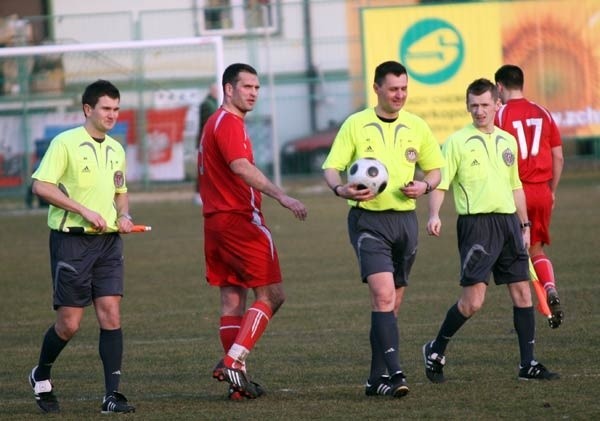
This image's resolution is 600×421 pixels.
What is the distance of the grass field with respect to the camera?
7941mm

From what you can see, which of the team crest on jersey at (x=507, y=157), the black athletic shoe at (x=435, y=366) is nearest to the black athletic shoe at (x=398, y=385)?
the black athletic shoe at (x=435, y=366)

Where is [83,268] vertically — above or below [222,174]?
below

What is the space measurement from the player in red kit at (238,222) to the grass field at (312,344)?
1.59 ft

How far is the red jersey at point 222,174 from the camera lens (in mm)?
8375

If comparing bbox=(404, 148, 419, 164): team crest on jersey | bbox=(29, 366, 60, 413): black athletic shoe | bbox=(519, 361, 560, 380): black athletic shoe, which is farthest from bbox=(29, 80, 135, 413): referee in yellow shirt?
bbox=(519, 361, 560, 380): black athletic shoe

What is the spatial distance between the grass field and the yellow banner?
8.06 m

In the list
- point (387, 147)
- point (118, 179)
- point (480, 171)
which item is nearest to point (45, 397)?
point (118, 179)

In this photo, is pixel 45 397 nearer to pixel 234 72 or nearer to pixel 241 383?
pixel 241 383

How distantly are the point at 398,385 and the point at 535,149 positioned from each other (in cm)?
326

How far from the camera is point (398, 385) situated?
7.98m

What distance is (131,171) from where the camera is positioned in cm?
2650

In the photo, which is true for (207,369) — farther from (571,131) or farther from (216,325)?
(571,131)

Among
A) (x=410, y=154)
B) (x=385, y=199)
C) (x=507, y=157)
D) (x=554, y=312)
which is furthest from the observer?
(x=554, y=312)

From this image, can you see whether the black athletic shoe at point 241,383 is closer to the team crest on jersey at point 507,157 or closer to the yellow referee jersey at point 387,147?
the yellow referee jersey at point 387,147
